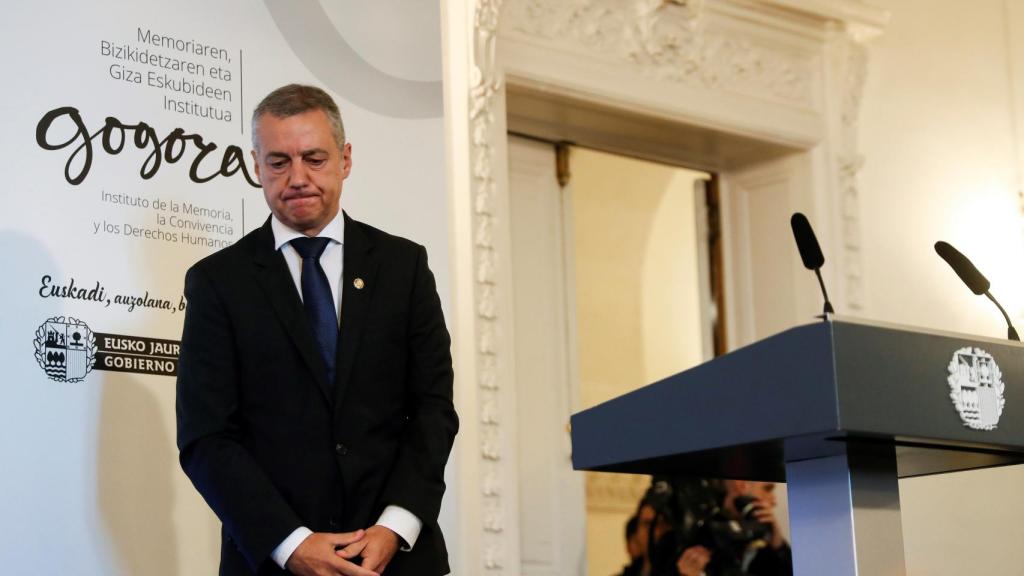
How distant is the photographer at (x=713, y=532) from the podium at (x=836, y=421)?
3208 millimetres

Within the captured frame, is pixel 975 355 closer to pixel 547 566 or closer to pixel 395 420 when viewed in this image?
pixel 395 420

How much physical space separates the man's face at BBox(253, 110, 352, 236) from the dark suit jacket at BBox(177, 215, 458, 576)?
120 millimetres

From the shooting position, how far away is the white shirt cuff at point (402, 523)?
271cm

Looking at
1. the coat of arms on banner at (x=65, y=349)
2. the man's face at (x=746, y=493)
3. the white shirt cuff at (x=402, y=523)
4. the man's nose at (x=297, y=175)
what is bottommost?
the white shirt cuff at (x=402, y=523)

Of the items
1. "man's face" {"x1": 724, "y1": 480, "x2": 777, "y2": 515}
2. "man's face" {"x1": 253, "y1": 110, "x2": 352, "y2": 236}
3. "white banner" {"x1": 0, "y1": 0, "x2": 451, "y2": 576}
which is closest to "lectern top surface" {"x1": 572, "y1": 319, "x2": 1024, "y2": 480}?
"man's face" {"x1": 253, "y1": 110, "x2": 352, "y2": 236}

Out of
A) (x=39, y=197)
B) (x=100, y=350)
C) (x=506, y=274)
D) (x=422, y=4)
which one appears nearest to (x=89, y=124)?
(x=39, y=197)

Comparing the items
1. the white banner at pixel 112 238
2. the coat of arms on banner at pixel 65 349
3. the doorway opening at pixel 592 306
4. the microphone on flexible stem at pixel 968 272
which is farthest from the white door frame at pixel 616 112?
→ the microphone on flexible stem at pixel 968 272

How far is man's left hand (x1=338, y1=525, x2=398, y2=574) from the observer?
2.62 m

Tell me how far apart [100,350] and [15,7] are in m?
0.98

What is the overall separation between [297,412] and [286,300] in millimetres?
245

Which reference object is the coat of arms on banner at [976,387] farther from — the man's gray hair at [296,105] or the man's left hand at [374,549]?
the man's gray hair at [296,105]

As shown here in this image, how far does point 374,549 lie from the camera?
8.68ft

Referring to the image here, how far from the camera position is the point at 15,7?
386 centimetres

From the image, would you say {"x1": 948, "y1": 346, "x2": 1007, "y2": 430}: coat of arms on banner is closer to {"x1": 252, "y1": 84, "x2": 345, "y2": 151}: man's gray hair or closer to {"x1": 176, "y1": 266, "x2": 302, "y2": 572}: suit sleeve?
{"x1": 176, "y1": 266, "x2": 302, "y2": 572}: suit sleeve
